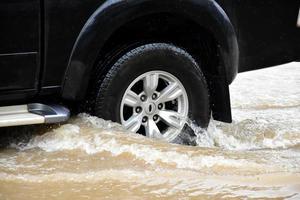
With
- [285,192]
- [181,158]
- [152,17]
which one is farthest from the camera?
[152,17]

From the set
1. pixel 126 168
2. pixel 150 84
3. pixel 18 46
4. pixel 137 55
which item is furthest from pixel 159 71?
pixel 18 46

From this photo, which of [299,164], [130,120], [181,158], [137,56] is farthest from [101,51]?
[299,164]

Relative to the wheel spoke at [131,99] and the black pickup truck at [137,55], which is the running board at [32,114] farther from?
the wheel spoke at [131,99]

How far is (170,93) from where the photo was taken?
4.30m

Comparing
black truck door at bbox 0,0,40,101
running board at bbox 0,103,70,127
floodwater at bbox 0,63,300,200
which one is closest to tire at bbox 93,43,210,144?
floodwater at bbox 0,63,300,200

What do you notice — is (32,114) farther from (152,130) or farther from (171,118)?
(171,118)

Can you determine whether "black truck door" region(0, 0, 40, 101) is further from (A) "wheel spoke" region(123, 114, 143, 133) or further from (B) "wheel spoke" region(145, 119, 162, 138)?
(B) "wheel spoke" region(145, 119, 162, 138)

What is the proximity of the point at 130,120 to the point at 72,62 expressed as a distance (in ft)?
2.04

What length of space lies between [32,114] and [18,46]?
45cm

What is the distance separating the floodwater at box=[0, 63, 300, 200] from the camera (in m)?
3.35

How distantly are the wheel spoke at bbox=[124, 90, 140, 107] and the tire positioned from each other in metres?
0.05

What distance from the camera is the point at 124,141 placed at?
153 inches

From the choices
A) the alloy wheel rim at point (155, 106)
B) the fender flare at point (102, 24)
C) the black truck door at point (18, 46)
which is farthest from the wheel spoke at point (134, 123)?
the black truck door at point (18, 46)

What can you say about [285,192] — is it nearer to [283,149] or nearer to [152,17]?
[283,149]
